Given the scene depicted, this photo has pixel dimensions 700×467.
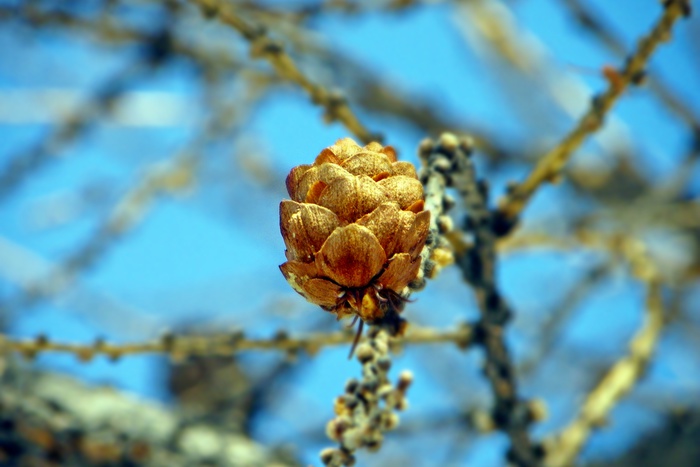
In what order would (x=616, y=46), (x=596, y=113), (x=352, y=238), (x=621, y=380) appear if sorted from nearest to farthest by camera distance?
1. (x=352, y=238)
2. (x=596, y=113)
3. (x=621, y=380)
4. (x=616, y=46)

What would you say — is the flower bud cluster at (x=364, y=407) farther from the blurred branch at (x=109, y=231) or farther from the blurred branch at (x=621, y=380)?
the blurred branch at (x=109, y=231)

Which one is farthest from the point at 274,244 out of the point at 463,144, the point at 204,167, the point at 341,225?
the point at 204,167

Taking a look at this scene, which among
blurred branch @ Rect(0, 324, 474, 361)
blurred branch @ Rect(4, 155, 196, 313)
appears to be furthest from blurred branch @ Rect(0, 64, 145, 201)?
blurred branch @ Rect(0, 324, 474, 361)

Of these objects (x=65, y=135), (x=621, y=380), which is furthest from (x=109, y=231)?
(x=621, y=380)

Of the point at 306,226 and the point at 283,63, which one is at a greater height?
the point at 283,63

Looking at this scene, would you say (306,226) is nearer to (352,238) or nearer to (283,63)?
(352,238)

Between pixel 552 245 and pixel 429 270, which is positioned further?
pixel 552 245

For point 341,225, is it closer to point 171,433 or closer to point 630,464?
point 171,433

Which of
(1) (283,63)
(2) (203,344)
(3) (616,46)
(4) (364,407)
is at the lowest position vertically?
(4) (364,407)
